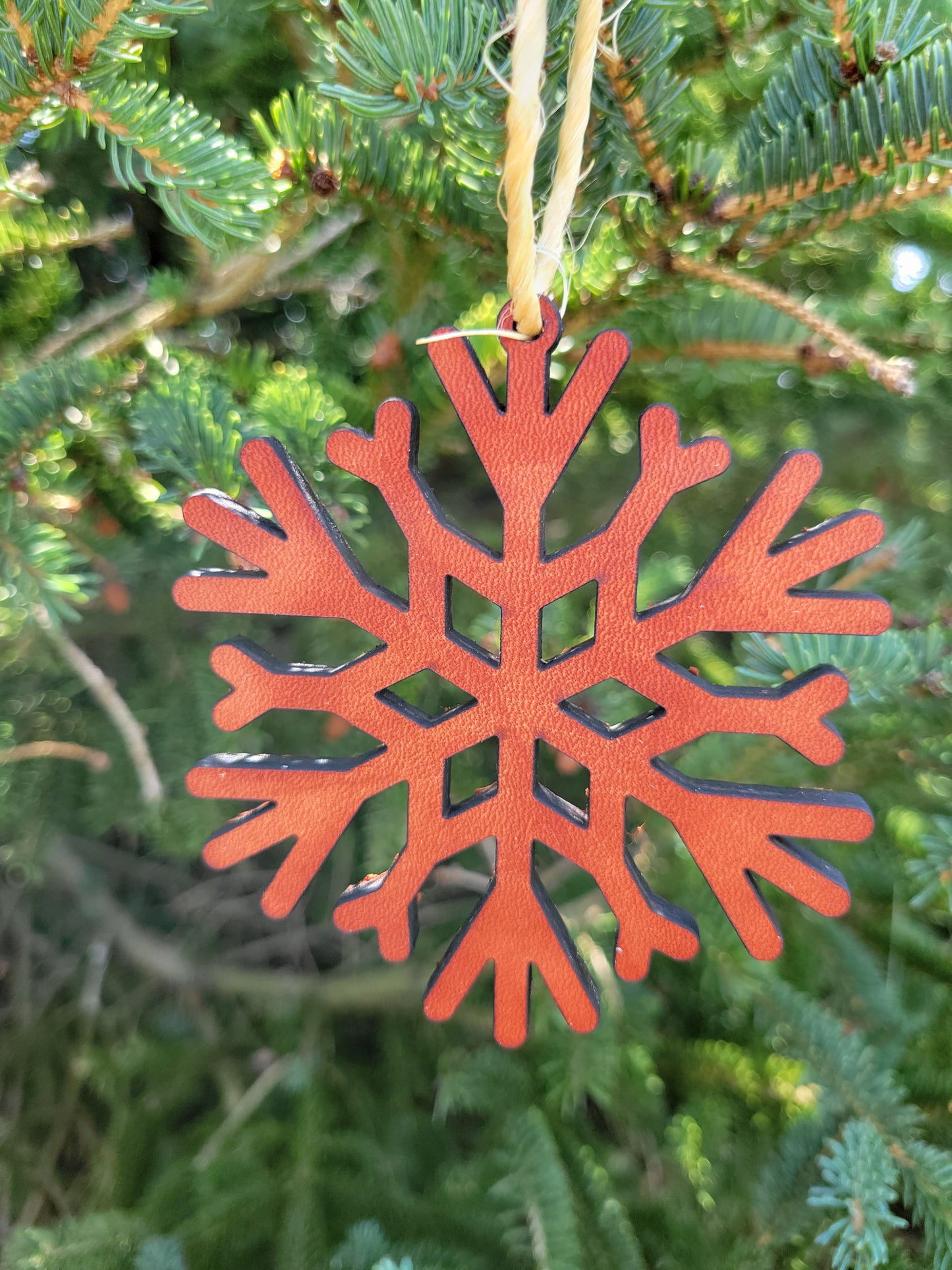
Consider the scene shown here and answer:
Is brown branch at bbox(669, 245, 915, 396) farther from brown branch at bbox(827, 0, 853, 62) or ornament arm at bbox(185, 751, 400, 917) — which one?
ornament arm at bbox(185, 751, 400, 917)

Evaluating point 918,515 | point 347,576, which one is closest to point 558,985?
point 347,576

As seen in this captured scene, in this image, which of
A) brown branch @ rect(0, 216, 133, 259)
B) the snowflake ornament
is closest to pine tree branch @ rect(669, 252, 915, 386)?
the snowflake ornament

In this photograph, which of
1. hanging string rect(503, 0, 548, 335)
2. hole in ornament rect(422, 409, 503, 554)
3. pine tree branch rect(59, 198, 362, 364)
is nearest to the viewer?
hanging string rect(503, 0, 548, 335)

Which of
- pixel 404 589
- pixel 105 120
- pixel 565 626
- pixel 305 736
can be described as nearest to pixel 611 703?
pixel 565 626

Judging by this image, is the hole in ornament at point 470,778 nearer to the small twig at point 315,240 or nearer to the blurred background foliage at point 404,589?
the blurred background foliage at point 404,589

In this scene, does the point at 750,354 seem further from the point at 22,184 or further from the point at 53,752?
the point at 53,752

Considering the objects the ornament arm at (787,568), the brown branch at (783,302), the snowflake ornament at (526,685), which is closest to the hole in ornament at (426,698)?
the snowflake ornament at (526,685)
